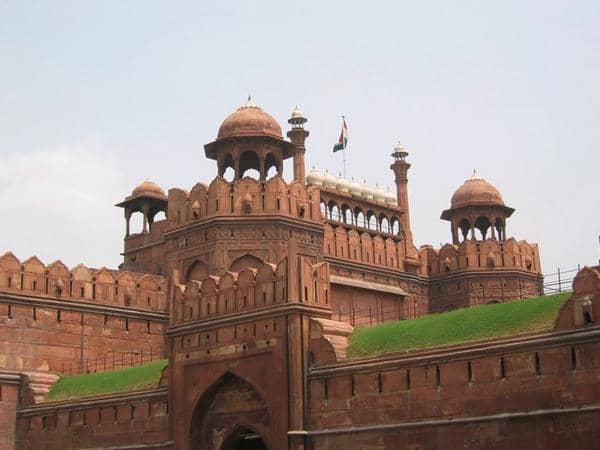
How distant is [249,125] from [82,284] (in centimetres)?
700

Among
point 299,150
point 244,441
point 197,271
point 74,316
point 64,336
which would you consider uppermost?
point 299,150

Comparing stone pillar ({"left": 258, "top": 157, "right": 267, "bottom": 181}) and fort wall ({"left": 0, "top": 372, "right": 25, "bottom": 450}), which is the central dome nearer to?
stone pillar ({"left": 258, "top": 157, "right": 267, "bottom": 181})

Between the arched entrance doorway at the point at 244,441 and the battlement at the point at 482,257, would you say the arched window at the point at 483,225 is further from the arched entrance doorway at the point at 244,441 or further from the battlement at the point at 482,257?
the arched entrance doorway at the point at 244,441

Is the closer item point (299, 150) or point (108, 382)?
point (108, 382)

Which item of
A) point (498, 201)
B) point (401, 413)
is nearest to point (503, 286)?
point (498, 201)

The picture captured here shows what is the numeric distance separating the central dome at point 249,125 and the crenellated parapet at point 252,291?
27.6 ft

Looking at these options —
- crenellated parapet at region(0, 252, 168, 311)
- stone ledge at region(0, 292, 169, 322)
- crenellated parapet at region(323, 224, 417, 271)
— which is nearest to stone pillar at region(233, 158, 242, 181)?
crenellated parapet at region(323, 224, 417, 271)

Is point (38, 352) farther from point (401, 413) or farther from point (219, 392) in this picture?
point (401, 413)

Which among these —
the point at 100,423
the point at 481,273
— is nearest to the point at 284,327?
the point at 100,423

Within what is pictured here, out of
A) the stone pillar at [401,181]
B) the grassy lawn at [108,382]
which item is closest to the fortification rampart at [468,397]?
the grassy lawn at [108,382]

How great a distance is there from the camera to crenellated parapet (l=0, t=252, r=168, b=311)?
1228 inches

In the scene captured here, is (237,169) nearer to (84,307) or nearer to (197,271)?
(197,271)

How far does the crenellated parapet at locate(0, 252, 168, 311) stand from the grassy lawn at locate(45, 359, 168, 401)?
268cm

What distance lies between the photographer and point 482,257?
40.1 m
